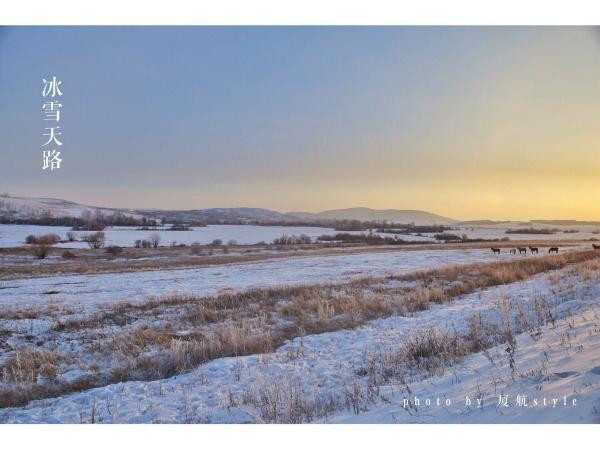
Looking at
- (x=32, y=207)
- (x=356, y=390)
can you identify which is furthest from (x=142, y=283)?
(x=356, y=390)

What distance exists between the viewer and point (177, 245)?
147 feet

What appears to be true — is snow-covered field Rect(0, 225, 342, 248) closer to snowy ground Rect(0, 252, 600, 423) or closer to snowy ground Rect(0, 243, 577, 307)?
snowy ground Rect(0, 243, 577, 307)

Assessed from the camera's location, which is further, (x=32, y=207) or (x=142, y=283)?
(x=142, y=283)

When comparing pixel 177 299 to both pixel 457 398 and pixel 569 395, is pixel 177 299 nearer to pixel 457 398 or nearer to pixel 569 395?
pixel 457 398

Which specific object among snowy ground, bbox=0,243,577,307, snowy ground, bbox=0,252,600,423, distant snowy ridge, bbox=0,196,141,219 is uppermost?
distant snowy ridge, bbox=0,196,141,219

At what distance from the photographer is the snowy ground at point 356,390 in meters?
4.78

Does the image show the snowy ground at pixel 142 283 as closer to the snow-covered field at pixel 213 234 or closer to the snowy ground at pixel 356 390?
the snow-covered field at pixel 213 234

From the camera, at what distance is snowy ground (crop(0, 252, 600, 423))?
4777 mm

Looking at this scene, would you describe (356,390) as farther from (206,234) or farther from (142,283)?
(206,234)

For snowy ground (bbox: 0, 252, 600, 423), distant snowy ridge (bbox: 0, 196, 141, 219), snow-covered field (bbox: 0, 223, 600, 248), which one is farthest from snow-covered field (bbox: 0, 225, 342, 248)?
snowy ground (bbox: 0, 252, 600, 423)

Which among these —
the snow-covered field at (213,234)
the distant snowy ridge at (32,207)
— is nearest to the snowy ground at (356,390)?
the distant snowy ridge at (32,207)

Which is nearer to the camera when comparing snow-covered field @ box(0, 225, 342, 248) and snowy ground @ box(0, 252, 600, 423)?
snowy ground @ box(0, 252, 600, 423)

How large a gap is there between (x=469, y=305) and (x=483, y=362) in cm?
681

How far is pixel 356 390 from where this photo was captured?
5586mm
